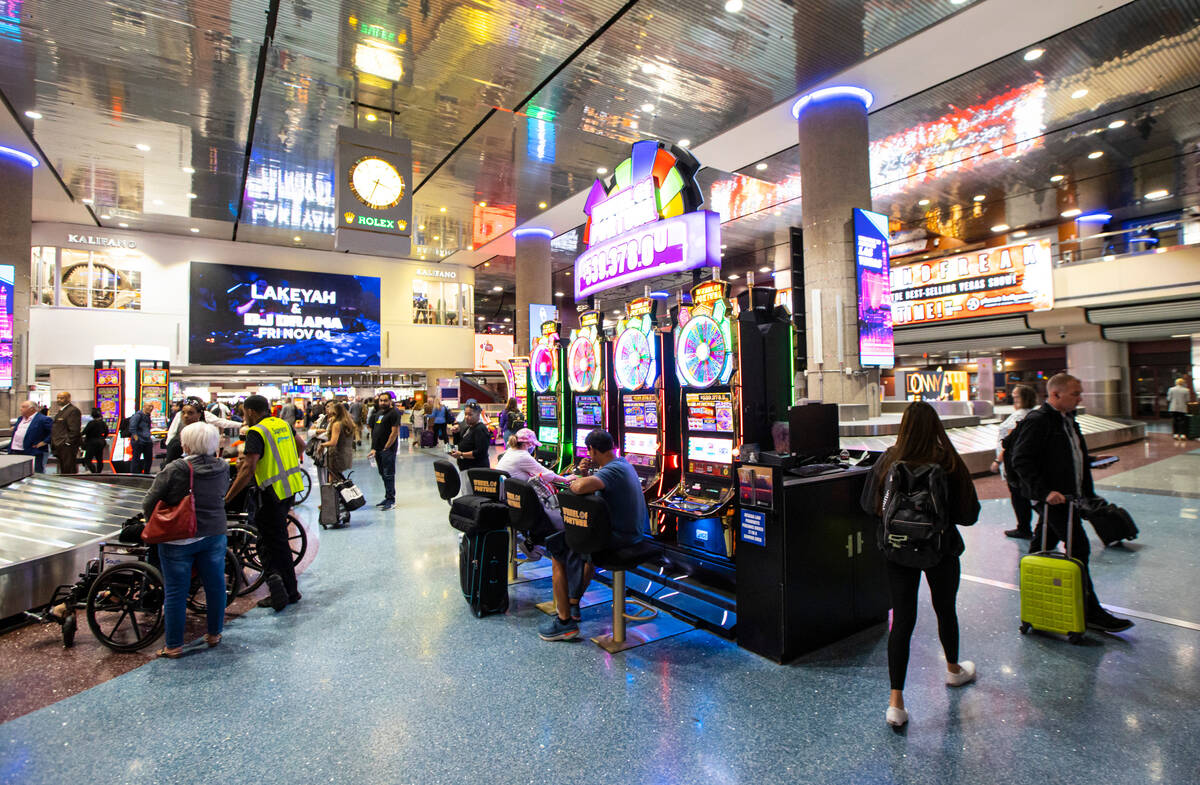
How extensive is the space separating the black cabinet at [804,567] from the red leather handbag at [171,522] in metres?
3.19

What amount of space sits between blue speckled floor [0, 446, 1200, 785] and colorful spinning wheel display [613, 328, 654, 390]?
2084mm

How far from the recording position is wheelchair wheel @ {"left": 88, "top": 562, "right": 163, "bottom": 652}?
359 centimetres

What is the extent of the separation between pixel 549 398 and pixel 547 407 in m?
0.11

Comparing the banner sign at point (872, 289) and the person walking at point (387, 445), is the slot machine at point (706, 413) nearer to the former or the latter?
the person walking at point (387, 445)

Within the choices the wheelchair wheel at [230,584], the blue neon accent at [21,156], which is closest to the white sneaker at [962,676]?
the wheelchair wheel at [230,584]

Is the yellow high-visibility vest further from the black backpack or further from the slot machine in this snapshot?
the black backpack

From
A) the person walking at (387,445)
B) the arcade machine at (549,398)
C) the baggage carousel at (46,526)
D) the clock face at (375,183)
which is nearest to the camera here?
the baggage carousel at (46,526)

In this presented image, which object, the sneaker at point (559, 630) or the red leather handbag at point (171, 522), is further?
the sneaker at point (559, 630)

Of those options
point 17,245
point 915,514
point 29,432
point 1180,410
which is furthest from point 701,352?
point 1180,410

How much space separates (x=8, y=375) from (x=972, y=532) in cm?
1485

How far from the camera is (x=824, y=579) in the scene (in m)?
3.46

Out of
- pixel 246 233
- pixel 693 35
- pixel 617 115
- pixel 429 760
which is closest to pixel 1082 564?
pixel 429 760

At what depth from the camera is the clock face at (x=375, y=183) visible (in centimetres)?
735

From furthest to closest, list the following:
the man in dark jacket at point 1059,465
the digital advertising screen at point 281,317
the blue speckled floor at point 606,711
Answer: the digital advertising screen at point 281,317 < the man in dark jacket at point 1059,465 < the blue speckled floor at point 606,711
